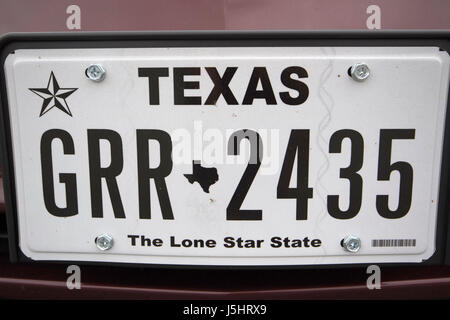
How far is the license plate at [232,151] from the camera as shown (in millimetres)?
986

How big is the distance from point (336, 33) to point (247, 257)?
1.92 feet

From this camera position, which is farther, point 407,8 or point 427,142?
point 407,8

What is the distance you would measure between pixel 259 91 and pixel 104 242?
54 centimetres

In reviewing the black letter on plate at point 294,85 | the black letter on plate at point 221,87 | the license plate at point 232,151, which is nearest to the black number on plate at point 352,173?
the license plate at point 232,151

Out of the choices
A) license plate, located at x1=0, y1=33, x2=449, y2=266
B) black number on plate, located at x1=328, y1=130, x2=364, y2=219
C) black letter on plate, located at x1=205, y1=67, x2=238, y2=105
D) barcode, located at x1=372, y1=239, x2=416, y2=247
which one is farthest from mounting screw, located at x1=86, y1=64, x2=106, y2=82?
barcode, located at x1=372, y1=239, x2=416, y2=247

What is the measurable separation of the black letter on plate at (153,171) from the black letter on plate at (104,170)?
0.05 metres

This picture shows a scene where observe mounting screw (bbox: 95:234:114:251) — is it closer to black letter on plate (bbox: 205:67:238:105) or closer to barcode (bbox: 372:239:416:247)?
black letter on plate (bbox: 205:67:238:105)

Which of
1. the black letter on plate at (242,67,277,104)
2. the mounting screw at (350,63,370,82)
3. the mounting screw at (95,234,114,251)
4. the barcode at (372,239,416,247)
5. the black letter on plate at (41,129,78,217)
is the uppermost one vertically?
the mounting screw at (350,63,370,82)

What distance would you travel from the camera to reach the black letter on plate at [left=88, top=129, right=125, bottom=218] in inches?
40.1

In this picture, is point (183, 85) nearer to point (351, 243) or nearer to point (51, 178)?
point (51, 178)

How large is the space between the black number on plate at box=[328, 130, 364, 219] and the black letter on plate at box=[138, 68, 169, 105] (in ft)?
1.40
